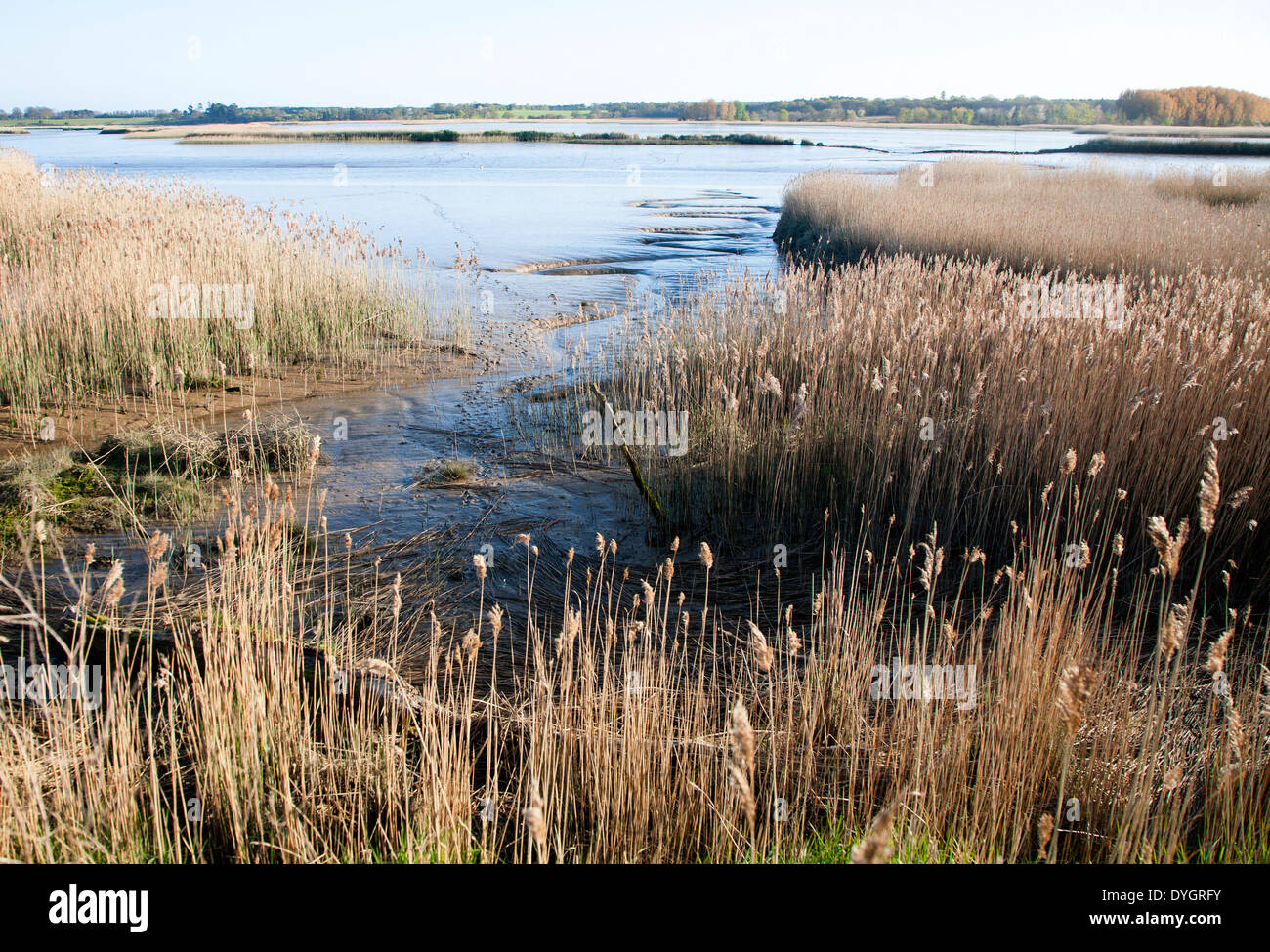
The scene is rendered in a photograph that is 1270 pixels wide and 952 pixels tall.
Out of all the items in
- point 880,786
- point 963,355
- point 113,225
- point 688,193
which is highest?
point 688,193

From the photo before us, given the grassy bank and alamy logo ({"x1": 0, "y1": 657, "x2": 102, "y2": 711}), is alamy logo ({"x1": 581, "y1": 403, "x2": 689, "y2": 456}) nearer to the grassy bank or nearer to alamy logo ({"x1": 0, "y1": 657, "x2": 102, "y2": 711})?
alamy logo ({"x1": 0, "y1": 657, "x2": 102, "y2": 711})

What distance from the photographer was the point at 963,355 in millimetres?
6168

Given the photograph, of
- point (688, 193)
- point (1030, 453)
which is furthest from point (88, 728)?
point (688, 193)

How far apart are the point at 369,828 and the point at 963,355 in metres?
5.13

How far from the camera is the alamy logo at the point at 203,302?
886 centimetres

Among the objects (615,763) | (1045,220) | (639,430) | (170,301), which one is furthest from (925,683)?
(1045,220)

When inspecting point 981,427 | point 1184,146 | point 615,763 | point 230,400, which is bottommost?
point 615,763

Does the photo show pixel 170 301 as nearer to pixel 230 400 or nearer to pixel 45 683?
pixel 230 400

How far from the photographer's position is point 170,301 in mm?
8969
